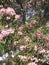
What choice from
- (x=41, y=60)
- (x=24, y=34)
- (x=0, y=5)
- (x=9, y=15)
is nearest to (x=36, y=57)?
(x=41, y=60)

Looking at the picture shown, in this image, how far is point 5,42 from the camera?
21.0 feet

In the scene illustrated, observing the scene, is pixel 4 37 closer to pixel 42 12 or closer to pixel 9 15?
pixel 9 15

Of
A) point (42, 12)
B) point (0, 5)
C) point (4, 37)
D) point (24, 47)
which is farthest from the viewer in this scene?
point (42, 12)

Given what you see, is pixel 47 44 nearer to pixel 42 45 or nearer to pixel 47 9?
pixel 42 45

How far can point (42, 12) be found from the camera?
8.91 m

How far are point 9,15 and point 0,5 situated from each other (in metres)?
0.99

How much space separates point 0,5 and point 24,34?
3.56ft

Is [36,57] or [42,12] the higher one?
[42,12]

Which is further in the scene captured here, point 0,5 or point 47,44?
point 0,5

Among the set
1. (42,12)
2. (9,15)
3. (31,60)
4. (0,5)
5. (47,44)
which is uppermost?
(42,12)

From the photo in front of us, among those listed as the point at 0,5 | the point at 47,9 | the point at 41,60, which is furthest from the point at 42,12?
the point at 41,60

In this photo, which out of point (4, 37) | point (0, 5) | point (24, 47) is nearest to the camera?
point (4, 37)

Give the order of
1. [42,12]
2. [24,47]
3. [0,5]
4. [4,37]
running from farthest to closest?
[42,12] < [0,5] < [24,47] < [4,37]

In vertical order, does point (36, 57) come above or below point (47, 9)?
below
